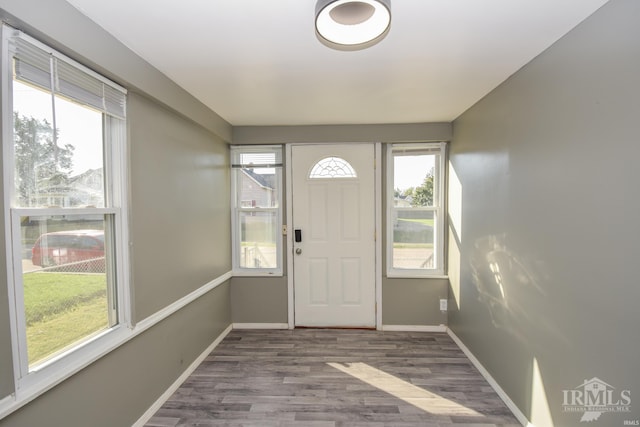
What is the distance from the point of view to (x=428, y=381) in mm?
2387

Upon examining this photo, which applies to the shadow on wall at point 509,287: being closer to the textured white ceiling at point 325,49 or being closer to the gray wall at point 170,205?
the textured white ceiling at point 325,49

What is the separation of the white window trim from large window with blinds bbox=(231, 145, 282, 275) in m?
1.72

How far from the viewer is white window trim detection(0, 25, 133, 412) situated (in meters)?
1.12

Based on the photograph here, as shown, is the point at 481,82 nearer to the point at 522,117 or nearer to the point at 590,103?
the point at 522,117

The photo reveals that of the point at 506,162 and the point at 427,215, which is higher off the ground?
the point at 506,162

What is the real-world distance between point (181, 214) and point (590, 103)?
105 inches

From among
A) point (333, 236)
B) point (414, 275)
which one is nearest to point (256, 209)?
point (333, 236)

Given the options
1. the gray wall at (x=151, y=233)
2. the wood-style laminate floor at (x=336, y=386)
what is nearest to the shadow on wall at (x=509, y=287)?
the wood-style laminate floor at (x=336, y=386)

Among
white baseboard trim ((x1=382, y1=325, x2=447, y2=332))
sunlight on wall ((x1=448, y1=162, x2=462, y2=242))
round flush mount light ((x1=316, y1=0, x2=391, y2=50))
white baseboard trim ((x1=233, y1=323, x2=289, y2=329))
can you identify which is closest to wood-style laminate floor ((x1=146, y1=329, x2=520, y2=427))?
white baseboard trim ((x1=382, y1=325, x2=447, y2=332))

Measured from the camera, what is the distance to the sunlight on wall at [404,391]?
2.06 meters

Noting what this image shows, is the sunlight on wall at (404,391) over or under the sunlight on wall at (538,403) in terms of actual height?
under

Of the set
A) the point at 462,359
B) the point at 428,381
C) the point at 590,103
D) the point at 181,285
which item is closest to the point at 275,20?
the point at 590,103

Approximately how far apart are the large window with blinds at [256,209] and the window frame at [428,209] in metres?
1.27

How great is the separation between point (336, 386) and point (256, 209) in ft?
6.69
